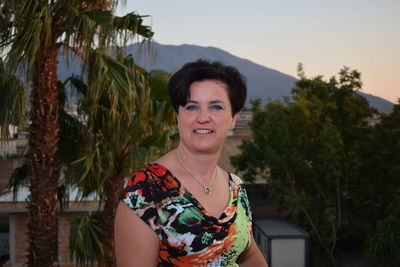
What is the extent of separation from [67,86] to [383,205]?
14.5m

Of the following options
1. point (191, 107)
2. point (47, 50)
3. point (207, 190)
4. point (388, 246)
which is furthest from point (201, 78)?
point (388, 246)

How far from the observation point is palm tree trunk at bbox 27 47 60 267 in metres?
5.46

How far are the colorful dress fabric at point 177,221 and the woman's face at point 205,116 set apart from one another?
0.53 ft

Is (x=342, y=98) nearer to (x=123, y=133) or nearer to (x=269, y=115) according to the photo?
(x=269, y=115)

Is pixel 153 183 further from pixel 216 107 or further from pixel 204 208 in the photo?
pixel 216 107

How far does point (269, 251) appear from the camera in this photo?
1705 centimetres

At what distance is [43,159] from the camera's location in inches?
217

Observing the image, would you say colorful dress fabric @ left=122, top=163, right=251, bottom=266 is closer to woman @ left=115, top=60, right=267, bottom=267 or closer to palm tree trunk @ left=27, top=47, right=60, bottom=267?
woman @ left=115, top=60, right=267, bottom=267

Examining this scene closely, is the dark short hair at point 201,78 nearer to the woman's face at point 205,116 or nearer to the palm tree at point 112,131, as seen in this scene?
the woman's face at point 205,116

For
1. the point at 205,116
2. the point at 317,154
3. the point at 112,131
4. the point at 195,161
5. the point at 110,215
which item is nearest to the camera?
the point at 205,116

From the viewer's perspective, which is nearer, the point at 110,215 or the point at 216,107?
the point at 216,107

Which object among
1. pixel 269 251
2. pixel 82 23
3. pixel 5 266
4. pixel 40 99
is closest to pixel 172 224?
pixel 82 23

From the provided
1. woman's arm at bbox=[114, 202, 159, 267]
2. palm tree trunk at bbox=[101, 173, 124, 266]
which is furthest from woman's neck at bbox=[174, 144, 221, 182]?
palm tree trunk at bbox=[101, 173, 124, 266]

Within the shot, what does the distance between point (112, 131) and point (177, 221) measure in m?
4.51
